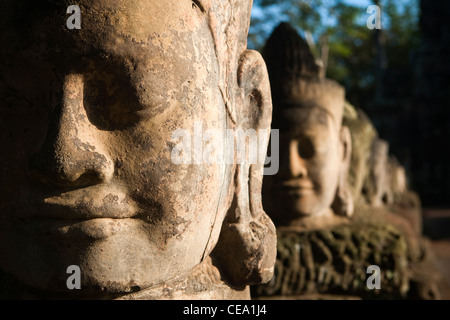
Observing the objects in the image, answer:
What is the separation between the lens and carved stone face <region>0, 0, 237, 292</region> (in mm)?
1710

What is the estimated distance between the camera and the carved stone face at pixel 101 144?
1710 mm

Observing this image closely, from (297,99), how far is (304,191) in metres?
0.63

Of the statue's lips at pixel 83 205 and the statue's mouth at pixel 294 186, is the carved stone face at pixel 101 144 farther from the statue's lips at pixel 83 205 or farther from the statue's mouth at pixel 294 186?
the statue's mouth at pixel 294 186

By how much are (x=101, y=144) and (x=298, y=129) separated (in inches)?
89.8

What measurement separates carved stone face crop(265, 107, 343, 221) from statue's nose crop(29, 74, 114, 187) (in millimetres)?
2215

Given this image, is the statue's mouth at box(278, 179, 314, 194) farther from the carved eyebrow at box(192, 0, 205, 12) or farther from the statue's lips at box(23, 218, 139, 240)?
the statue's lips at box(23, 218, 139, 240)

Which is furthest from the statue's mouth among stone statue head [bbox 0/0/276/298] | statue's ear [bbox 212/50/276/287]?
stone statue head [bbox 0/0/276/298]

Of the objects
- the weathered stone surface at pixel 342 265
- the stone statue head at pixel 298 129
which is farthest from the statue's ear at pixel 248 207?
the stone statue head at pixel 298 129

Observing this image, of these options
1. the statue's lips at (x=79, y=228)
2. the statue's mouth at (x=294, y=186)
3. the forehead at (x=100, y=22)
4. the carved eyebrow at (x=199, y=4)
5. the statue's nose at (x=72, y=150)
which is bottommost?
the statue's lips at (x=79, y=228)

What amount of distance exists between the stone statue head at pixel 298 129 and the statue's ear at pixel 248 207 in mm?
1566

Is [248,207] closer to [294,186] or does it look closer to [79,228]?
[79,228]

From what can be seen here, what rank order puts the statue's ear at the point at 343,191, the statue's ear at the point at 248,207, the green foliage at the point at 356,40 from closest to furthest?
the statue's ear at the point at 248,207, the statue's ear at the point at 343,191, the green foliage at the point at 356,40
